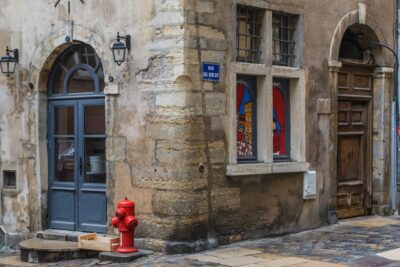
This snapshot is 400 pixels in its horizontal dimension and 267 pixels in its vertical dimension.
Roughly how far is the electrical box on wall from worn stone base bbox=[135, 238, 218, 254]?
210cm

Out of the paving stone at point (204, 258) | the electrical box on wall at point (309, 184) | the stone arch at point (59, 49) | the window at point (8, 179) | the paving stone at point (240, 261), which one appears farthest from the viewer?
the window at point (8, 179)

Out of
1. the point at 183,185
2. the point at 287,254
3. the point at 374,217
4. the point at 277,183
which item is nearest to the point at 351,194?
the point at 374,217

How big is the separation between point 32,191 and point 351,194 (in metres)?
5.38

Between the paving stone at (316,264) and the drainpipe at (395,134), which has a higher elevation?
the drainpipe at (395,134)

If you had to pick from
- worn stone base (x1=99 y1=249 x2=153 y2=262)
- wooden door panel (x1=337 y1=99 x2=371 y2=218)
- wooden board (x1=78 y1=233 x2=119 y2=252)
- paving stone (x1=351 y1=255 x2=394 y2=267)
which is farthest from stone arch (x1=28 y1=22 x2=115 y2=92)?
wooden door panel (x1=337 y1=99 x2=371 y2=218)

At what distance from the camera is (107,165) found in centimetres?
991

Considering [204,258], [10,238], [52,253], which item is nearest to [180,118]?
[204,258]

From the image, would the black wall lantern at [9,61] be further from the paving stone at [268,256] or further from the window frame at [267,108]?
the paving stone at [268,256]

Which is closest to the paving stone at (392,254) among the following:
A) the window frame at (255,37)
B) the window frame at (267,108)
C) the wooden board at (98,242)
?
the window frame at (267,108)

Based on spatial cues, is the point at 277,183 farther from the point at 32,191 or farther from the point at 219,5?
the point at 32,191

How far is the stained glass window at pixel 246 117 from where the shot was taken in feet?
33.1

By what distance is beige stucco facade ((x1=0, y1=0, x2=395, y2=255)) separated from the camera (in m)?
9.15

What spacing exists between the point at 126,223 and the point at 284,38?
3913 mm

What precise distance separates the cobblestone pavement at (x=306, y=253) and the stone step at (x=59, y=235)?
0.51m
